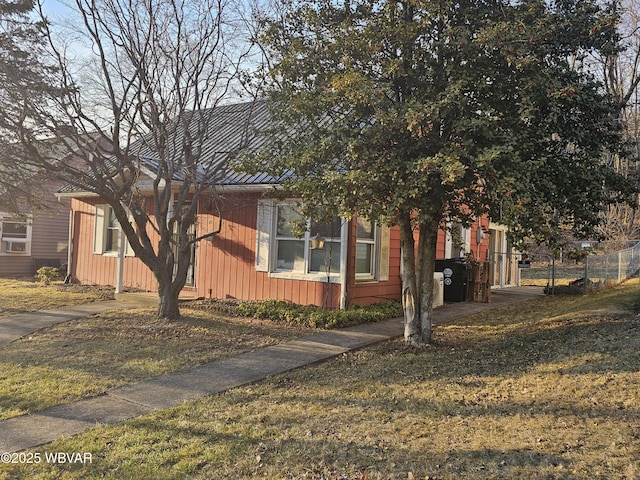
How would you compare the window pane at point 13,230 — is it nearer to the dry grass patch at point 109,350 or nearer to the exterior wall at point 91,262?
the exterior wall at point 91,262

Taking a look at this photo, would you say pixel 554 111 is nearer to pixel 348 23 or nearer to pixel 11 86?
pixel 348 23

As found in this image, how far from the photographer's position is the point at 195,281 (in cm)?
1264

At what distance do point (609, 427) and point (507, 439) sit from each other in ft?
2.83

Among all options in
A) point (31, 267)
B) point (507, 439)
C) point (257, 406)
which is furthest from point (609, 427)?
point (31, 267)

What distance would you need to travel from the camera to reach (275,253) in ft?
36.4

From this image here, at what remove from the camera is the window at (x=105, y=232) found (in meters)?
14.8

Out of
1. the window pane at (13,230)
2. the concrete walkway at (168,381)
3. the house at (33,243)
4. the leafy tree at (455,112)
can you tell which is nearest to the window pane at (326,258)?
the concrete walkway at (168,381)

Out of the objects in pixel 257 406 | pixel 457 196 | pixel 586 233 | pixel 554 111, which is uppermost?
pixel 554 111

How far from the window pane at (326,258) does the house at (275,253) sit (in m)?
0.02

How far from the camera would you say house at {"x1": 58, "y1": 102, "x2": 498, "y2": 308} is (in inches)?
407

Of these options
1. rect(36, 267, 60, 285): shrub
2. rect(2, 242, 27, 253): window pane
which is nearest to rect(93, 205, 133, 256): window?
rect(36, 267, 60, 285): shrub

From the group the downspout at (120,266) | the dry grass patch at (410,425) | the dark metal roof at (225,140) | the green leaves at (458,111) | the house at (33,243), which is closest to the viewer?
the dry grass patch at (410,425)

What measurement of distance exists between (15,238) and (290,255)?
14.2 metres

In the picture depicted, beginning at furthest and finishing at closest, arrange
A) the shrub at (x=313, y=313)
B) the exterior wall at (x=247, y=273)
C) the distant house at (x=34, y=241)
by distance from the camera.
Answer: the distant house at (x=34, y=241) < the exterior wall at (x=247, y=273) < the shrub at (x=313, y=313)
